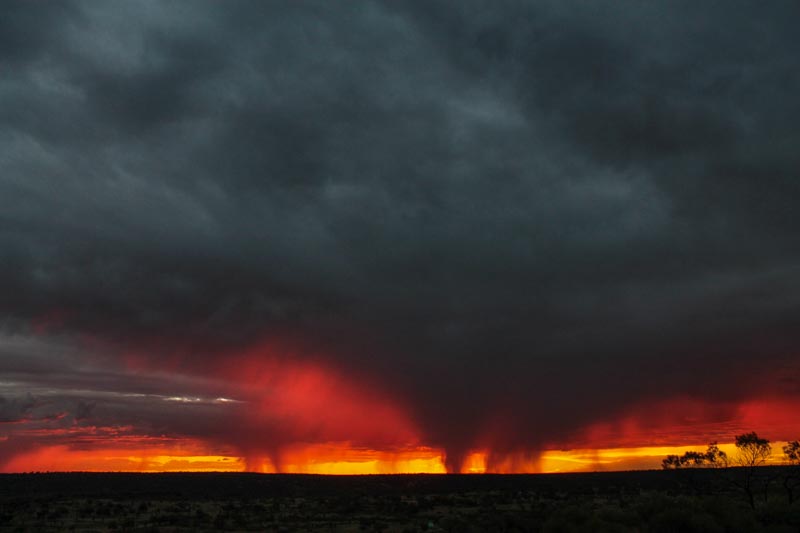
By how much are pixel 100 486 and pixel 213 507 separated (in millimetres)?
71614

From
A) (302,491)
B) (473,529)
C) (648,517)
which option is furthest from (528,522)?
(302,491)

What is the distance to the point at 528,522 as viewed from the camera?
52969mm

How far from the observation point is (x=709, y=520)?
40.9m

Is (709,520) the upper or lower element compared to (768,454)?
lower

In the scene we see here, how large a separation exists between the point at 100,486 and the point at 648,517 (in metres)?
136

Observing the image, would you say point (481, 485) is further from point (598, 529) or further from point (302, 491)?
point (598, 529)

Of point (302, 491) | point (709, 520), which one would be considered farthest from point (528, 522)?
point (302, 491)

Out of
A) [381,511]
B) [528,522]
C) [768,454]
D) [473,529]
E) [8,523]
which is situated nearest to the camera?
[473,529]

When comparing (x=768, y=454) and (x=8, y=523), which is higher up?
(x=768, y=454)

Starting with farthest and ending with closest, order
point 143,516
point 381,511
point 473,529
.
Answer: point 381,511 → point 143,516 → point 473,529

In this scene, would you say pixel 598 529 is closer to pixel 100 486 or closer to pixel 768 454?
pixel 768 454

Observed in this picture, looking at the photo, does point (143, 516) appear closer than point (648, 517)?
No

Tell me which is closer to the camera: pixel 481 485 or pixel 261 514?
pixel 261 514

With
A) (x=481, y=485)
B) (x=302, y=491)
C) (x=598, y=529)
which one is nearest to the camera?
(x=598, y=529)
